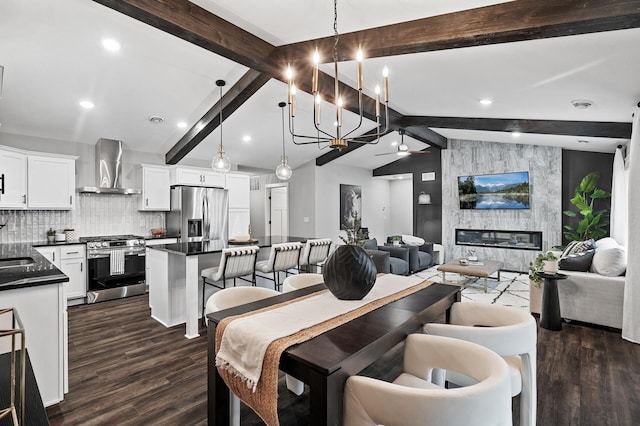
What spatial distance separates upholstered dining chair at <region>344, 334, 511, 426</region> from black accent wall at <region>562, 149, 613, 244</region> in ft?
21.7

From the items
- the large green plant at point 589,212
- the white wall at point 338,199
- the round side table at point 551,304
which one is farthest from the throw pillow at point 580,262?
the white wall at point 338,199

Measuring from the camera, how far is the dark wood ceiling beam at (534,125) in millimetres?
4328

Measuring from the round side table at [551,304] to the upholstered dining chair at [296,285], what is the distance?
9.03ft

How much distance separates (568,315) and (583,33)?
10.4 feet

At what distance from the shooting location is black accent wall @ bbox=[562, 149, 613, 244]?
617 centimetres

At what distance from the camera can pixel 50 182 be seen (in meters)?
4.71

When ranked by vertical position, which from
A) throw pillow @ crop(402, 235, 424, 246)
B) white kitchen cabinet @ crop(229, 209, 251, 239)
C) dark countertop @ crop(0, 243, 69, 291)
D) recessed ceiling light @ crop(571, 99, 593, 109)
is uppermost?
recessed ceiling light @ crop(571, 99, 593, 109)

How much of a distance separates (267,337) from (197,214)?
496 centimetres

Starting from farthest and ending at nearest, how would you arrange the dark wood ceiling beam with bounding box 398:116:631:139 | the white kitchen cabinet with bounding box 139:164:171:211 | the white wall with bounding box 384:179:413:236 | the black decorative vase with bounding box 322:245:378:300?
the white wall with bounding box 384:179:413:236 → the white kitchen cabinet with bounding box 139:164:171:211 → the dark wood ceiling beam with bounding box 398:116:631:139 → the black decorative vase with bounding box 322:245:378:300

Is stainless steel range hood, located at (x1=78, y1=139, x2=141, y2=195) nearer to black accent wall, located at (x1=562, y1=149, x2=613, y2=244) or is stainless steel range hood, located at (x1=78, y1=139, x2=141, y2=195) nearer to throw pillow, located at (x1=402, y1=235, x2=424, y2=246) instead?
throw pillow, located at (x1=402, y1=235, x2=424, y2=246)

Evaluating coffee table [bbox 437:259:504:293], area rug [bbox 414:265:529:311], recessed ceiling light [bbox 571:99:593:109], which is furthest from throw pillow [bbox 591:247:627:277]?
recessed ceiling light [bbox 571:99:593:109]

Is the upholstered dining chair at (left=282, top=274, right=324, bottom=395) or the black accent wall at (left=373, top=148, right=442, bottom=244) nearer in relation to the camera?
the upholstered dining chair at (left=282, top=274, right=324, bottom=395)

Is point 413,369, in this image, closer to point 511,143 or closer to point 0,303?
point 0,303

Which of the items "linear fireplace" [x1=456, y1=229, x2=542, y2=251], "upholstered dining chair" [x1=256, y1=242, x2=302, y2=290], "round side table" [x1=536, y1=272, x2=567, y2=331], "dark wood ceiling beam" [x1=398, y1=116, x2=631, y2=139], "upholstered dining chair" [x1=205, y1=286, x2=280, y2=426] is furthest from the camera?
"linear fireplace" [x1=456, y1=229, x2=542, y2=251]
